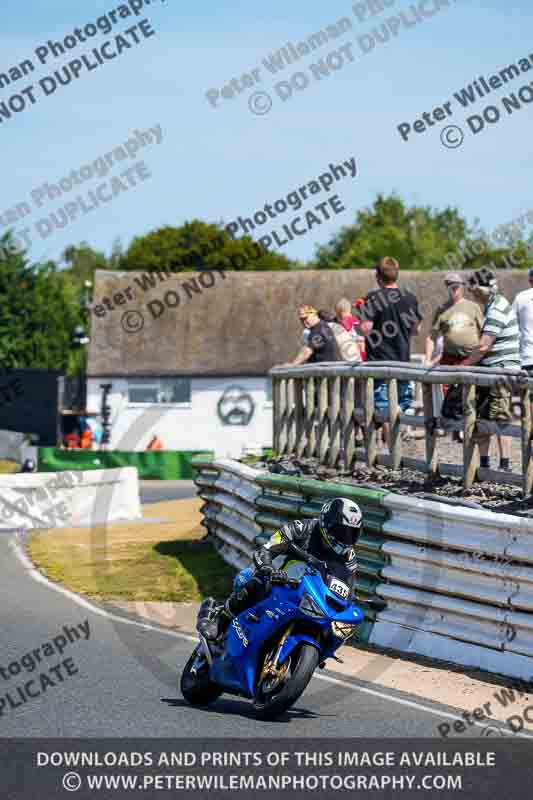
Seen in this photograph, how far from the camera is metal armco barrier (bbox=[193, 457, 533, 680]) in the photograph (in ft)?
34.3

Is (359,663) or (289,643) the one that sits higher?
(289,643)

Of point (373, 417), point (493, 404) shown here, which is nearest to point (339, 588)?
point (493, 404)

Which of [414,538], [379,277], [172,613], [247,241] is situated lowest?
[172,613]

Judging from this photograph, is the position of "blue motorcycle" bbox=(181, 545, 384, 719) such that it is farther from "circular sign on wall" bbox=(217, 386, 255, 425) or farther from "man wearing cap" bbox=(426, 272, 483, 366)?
"circular sign on wall" bbox=(217, 386, 255, 425)

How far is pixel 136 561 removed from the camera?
1789cm

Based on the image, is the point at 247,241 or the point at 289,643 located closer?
the point at 289,643

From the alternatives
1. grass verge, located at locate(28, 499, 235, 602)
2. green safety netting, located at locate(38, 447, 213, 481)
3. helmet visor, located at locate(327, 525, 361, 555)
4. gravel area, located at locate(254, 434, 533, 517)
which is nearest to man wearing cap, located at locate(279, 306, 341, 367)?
gravel area, located at locate(254, 434, 533, 517)

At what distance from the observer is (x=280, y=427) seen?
730 inches

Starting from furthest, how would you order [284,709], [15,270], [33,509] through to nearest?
[15,270] < [33,509] < [284,709]

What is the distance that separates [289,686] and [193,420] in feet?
170
